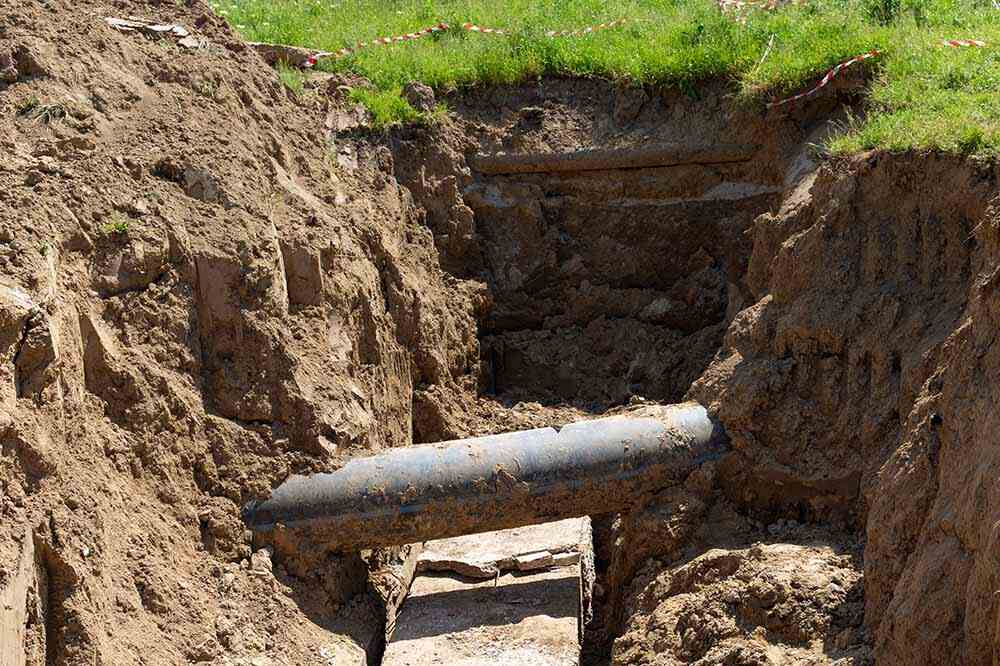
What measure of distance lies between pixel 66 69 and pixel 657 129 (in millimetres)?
4627

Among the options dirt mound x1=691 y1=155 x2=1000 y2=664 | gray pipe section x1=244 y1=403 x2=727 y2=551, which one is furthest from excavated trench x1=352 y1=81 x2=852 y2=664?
gray pipe section x1=244 y1=403 x2=727 y2=551

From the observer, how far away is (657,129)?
10.0m

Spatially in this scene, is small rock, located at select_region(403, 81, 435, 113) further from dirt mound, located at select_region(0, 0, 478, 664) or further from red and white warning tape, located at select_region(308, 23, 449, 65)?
dirt mound, located at select_region(0, 0, 478, 664)

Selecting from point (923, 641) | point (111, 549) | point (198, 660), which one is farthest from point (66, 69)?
point (923, 641)

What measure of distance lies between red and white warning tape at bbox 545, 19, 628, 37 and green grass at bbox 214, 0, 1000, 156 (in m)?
0.11

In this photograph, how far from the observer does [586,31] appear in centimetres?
1104

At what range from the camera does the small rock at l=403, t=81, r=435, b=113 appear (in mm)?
9977

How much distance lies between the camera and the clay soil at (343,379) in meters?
5.50

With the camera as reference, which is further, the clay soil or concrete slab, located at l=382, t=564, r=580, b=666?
concrete slab, located at l=382, t=564, r=580, b=666

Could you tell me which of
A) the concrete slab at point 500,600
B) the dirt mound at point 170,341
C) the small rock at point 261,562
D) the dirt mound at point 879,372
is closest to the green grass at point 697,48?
the dirt mound at point 879,372

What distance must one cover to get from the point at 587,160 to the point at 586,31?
5.28ft

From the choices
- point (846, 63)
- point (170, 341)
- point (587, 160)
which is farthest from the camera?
point (587, 160)

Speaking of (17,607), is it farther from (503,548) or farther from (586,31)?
(586,31)

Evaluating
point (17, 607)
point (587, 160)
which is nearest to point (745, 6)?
point (587, 160)
